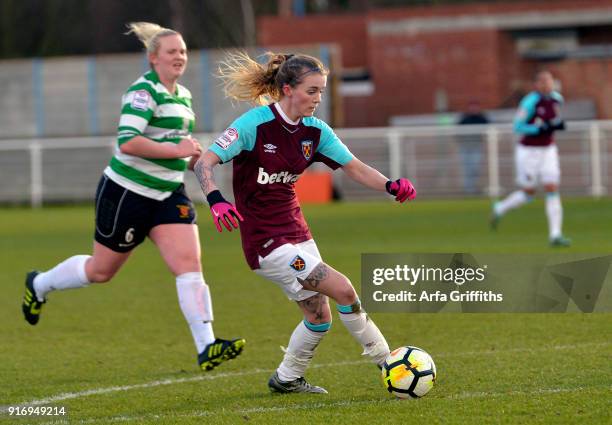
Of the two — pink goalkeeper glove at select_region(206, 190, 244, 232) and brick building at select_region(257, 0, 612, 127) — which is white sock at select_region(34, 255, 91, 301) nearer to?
pink goalkeeper glove at select_region(206, 190, 244, 232)

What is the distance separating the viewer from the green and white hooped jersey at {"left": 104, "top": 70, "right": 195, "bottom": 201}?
25.0ft

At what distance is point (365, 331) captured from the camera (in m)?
6.65

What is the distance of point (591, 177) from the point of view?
26156 millimetres

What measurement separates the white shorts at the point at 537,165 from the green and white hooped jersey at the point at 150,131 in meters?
8.30

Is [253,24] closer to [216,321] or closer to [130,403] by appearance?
[216,321]

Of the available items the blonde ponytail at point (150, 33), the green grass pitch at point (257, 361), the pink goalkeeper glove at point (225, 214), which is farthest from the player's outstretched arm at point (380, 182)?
the blonde ponytail at point (150, 33)

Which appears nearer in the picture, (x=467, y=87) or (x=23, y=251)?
(x=23, y=251)

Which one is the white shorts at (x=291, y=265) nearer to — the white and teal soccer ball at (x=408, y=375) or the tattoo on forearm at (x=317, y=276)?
the tattoo on forearm at (x=317, y=276)

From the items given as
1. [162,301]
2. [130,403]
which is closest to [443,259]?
[130,403]

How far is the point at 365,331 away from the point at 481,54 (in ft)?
110

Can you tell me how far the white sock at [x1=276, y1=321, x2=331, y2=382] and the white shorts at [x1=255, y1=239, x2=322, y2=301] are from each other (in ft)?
0.75

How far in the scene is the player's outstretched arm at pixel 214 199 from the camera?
20.0 ft

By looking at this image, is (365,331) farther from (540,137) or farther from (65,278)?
(540,137)

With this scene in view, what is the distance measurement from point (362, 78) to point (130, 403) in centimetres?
3563
